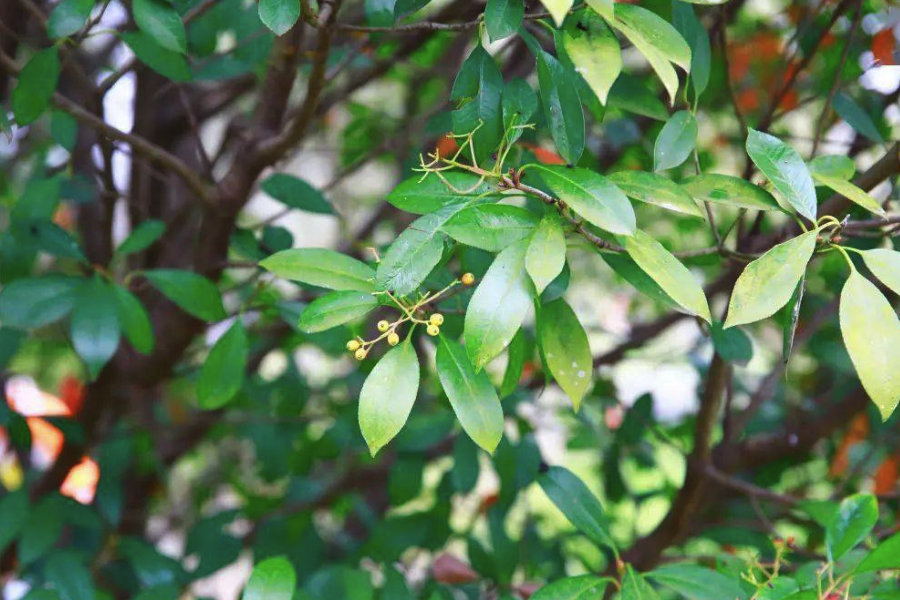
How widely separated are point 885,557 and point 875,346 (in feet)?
0.49

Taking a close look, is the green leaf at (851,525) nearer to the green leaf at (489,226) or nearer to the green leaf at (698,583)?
the green leaf at (698,583)

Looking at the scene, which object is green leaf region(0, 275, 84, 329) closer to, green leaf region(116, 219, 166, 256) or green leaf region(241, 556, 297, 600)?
green leaf region(116, 219, 166, 256)

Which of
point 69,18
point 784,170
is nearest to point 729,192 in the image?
point 784,170

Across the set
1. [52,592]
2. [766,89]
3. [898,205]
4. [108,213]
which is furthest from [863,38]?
[52,592]

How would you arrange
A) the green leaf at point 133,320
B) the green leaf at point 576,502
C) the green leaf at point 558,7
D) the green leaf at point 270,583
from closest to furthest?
1. the green leaf at point 558,7
2. the green leaf at point 270,583
3. the green leaf at point 576,502
4. the green leaf at point 133,320

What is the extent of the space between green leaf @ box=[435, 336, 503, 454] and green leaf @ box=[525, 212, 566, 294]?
0.08 m

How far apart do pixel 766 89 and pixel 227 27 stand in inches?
42.2

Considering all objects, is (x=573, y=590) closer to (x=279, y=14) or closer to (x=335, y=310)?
(x=335, y=310)

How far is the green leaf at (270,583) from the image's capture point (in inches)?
25.7

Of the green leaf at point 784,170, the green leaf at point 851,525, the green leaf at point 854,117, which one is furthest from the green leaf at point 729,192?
the green leaf at point 854,117

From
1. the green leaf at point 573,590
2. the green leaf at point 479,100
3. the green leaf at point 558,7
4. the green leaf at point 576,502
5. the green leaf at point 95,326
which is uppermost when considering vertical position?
the green leaf at point 558,7

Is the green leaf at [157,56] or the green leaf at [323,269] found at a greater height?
the green leaf at [157,56]

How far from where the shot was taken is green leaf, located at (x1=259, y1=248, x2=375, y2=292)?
0.64 metres

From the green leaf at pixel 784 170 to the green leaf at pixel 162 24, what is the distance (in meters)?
0.42
